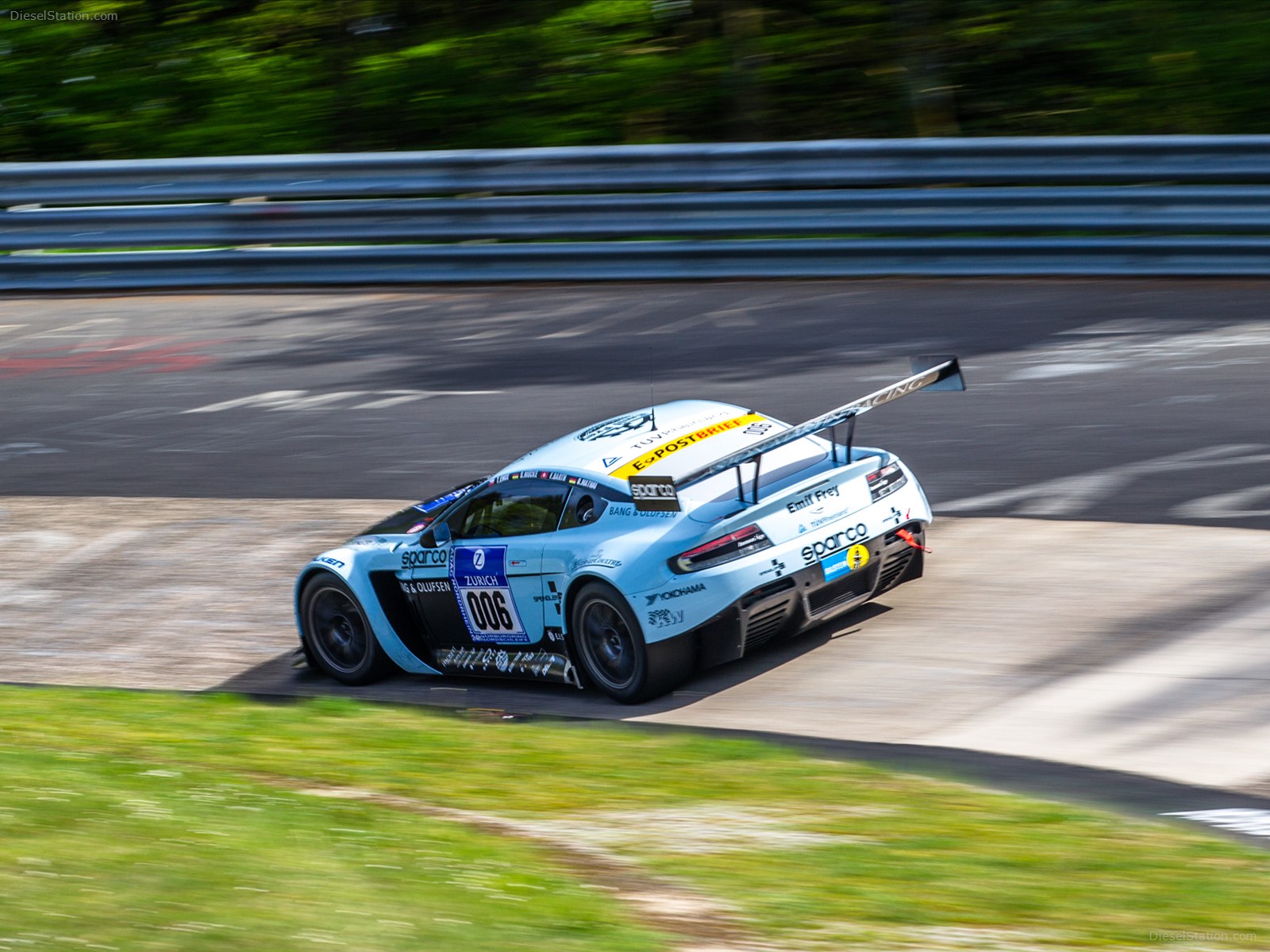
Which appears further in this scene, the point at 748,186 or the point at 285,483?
the point at 748,186

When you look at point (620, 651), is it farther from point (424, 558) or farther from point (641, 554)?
point (424, 558)

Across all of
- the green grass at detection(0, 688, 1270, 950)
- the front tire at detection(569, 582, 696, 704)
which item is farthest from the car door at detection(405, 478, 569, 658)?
the green grass at detection(0, 688, 1270, 950)

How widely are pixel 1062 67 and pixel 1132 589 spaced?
12.5 meters

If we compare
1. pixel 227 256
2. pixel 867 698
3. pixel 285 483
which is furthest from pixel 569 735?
pixel 227 256

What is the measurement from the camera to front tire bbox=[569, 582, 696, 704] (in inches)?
329

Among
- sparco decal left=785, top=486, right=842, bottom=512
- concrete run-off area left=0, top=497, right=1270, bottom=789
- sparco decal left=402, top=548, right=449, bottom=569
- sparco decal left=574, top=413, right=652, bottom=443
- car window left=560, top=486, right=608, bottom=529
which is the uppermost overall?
sparco decal left=574, top=413, right=652, bottom=443

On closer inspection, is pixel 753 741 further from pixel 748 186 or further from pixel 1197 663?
pixel 748 186

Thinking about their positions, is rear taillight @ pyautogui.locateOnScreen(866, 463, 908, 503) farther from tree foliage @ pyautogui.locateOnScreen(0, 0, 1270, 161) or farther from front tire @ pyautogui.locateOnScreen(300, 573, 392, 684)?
tree foliage @ pyautogui.locateOnScreen(0, 0, 1270, 161)

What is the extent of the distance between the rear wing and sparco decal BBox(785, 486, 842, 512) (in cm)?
21

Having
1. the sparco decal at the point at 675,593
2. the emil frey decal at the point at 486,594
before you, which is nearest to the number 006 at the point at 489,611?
the emil frey decal at the point at 486,594

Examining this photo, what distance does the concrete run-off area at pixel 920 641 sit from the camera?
7570 millimetres

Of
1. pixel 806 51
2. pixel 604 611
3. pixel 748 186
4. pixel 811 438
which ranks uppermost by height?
pixel 806 51

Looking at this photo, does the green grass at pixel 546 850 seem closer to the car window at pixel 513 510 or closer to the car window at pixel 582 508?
the car window at pixel 582 508

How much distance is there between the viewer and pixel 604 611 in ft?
28.1
